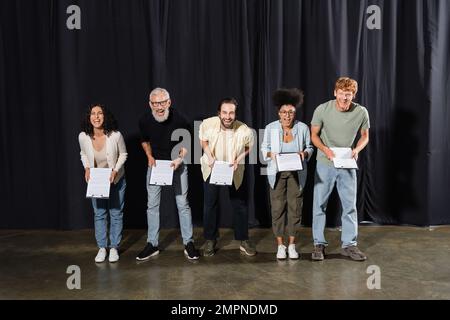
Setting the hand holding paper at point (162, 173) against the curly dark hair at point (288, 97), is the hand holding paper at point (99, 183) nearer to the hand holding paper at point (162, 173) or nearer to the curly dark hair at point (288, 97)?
the hand holding paper at point (162, 173)

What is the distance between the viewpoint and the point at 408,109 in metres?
4.56

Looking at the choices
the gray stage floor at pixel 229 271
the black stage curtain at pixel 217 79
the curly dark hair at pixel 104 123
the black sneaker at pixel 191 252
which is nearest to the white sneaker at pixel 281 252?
the gray stage floor at pixel 229 271

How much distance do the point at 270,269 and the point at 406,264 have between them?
1.09 meters

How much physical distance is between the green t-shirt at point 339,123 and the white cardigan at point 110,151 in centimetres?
155

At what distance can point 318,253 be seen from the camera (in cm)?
365

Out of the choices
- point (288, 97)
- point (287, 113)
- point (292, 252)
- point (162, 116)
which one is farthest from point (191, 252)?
point (288, 97)

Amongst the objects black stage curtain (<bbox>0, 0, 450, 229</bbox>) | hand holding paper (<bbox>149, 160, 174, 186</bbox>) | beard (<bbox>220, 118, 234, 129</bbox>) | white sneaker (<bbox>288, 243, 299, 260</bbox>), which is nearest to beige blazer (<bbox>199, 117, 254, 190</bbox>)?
beard (<bbox>220, 118, 234, 129</bbox>)

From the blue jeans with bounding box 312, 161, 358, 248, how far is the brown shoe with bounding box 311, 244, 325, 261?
0.11ft

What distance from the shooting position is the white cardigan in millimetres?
3547

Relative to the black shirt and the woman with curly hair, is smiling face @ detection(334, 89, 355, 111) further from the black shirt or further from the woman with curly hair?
the woman with curly hair

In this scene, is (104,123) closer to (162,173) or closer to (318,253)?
(162,173)

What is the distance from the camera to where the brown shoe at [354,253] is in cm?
362
